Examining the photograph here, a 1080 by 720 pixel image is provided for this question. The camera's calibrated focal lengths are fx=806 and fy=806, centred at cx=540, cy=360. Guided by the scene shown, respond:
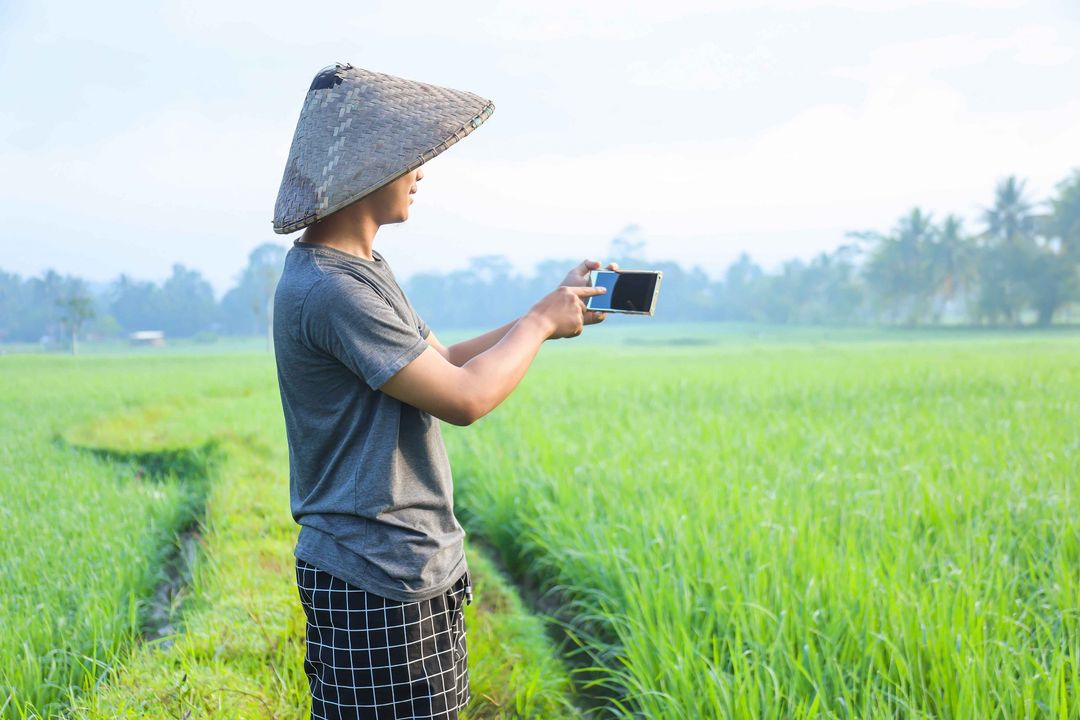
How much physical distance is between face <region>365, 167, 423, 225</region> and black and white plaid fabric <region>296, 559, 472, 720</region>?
586 mm

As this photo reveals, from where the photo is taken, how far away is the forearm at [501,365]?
1188 millimetres

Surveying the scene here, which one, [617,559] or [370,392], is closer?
[370,392]

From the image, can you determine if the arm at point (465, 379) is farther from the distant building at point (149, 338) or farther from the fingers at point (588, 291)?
the distant building at point (149, 338)

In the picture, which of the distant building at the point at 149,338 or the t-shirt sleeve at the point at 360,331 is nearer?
the t-shirt sleeve at the point at 360,331

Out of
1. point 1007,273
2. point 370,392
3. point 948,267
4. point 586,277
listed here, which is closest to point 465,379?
point 370,392

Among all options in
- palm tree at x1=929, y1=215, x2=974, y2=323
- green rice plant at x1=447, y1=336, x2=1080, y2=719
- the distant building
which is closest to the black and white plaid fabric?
green rice plant at x1=447, y1=336, x2=1080, y2=719

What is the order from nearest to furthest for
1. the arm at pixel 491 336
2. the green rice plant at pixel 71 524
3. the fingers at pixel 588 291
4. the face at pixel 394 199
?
the face at pixel 394 199, the fingers at pixel 588 291, the arm at pixel 491 336, the green rice plant at pixel 71 524

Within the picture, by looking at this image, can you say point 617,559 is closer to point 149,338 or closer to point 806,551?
point 806,551

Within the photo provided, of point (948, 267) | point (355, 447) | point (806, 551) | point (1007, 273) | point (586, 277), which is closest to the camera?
point (355, 447)

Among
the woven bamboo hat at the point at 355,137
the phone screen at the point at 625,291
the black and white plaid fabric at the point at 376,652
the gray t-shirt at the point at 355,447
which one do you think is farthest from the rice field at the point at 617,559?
the woven bamboo hat at the point at 355,137

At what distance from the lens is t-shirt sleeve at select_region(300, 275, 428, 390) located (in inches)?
44.9

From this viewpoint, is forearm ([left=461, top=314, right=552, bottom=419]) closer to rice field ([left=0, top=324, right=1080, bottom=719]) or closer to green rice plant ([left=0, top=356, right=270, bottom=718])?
rice field ([left=0, top=324, right=1080, bottom=719])

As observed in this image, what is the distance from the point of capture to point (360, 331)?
1.14 meters

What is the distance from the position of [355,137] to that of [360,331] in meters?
0.31
